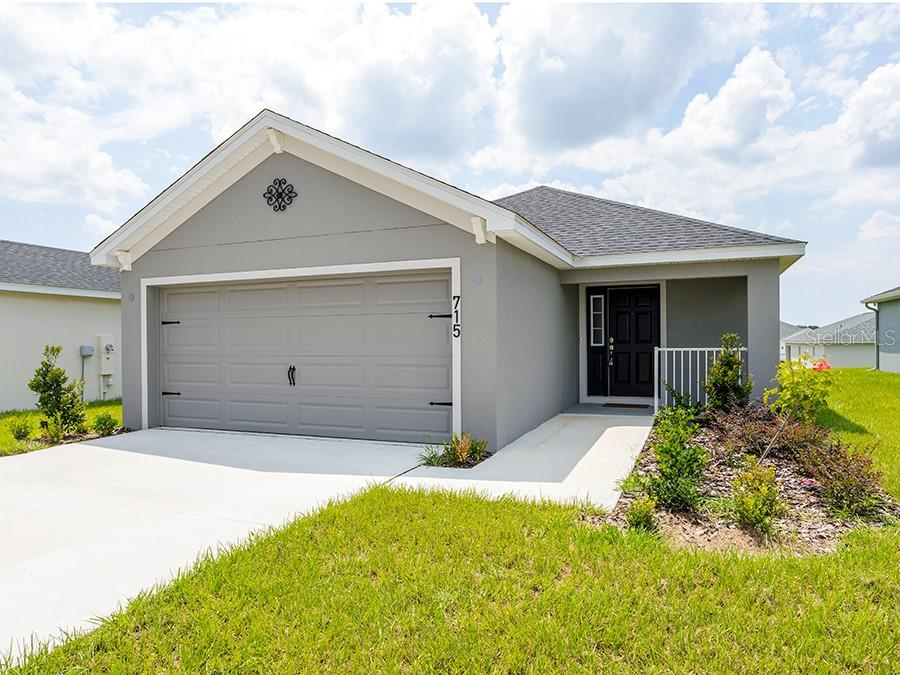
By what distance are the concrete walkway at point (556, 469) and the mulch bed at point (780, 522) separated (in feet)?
1.68

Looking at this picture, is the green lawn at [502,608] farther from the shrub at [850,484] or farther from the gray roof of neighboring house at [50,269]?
the gray roof of neighboring house at [50,269]

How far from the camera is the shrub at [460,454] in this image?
20.3 ft

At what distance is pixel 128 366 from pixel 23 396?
5.46 metres

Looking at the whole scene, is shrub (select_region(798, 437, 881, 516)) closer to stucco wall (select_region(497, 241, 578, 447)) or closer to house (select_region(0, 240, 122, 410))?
stucco wall (select_region(497, 241, 578, 447))

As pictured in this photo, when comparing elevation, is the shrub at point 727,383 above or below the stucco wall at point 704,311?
below

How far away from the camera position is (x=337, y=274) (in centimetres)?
754

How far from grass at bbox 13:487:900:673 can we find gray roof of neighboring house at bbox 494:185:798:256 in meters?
5.92

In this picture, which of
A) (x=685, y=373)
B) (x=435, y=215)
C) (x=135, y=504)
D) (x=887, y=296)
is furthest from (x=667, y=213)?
(x=887, y=296)

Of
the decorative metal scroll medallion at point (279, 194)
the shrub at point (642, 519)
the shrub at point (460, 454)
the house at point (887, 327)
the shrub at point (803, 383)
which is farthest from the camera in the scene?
the house at point (887, 327)

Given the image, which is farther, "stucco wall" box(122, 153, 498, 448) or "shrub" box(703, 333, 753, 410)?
"shrub" box(703, 333, 753, 410)

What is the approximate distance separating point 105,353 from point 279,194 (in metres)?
8.97

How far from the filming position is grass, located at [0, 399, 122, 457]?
7420 millimetres

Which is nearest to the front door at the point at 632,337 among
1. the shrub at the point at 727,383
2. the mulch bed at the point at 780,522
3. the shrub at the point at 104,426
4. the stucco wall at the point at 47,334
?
the shrub at the point at 727,383

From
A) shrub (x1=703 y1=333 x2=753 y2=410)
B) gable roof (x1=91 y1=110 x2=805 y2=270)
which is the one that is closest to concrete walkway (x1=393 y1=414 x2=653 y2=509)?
shrub (x1=703 y1=333 x2=753 y2=410)
